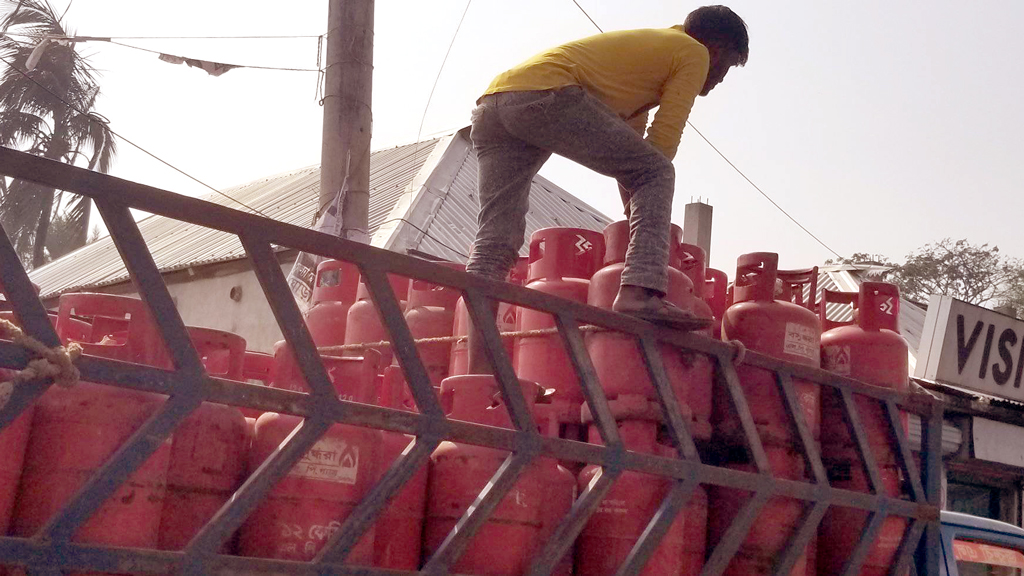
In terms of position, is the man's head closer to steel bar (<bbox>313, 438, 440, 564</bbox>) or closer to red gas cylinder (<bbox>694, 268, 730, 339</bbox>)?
red gas cylinder (<bbox>694, 268, 730, 339</bbox>)

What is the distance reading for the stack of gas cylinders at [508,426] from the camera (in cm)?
214

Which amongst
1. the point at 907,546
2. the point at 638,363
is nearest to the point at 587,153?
the point at 638,363

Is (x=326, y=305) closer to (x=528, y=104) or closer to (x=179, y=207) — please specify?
(x=528, y=104)

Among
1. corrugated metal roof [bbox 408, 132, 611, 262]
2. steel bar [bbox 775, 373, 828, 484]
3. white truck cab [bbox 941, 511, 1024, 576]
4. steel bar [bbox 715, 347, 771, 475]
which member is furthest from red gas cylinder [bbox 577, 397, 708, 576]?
corrugated metal roof [bbox 408, 132, 611, 262]

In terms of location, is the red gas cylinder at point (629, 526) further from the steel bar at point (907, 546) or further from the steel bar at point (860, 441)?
the steel bar at point (907, 546)

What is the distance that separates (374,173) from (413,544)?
52.2 feet

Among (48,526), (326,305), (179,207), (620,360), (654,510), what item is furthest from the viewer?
(326,305)

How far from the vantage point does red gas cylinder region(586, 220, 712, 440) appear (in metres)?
3.25

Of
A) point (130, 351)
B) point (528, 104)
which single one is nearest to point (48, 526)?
point (130, 351)

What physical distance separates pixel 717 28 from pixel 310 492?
2219 mm

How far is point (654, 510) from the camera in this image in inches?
120

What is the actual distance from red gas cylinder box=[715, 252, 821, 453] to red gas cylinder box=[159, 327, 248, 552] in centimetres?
166

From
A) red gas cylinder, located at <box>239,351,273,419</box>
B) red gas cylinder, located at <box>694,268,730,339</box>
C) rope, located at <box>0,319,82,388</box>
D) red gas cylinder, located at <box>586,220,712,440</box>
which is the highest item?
red gas cylinder, located at <box>694,268,730,339</box>

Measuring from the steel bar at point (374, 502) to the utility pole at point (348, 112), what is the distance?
539 cm
